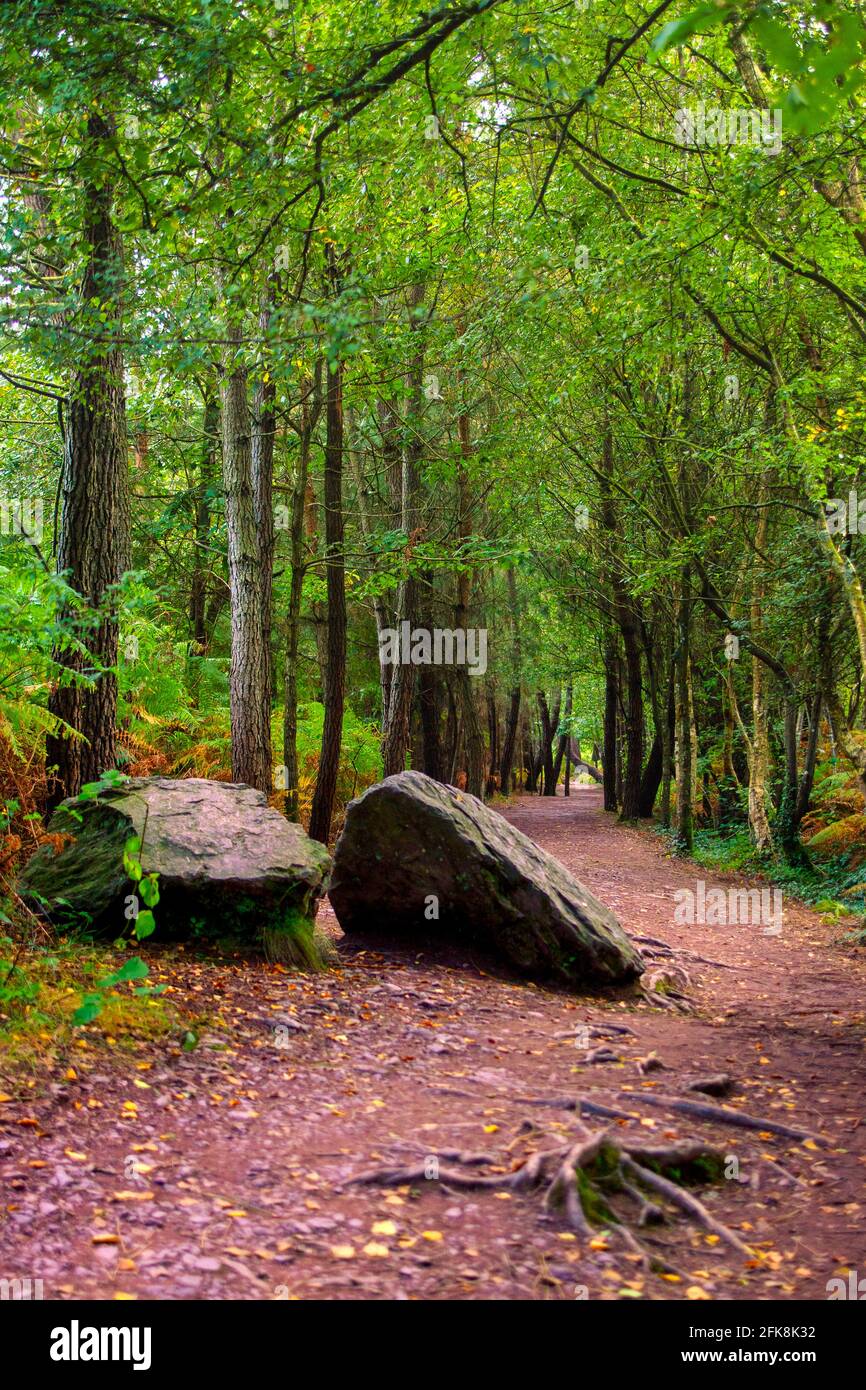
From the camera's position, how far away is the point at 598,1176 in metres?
4.45

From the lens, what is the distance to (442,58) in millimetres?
6367

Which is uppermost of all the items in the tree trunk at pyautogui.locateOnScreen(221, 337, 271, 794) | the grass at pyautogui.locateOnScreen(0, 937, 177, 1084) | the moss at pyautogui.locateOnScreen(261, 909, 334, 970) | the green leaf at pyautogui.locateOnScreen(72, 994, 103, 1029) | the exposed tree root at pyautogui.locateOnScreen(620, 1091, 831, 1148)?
the tree trunk at pyautogui.locateOnScreen(221, 337, 271, 794)

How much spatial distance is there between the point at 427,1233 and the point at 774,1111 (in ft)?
9.10

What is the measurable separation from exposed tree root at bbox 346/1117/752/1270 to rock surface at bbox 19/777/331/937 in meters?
Answer: 3.38

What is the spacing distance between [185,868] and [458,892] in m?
2.67

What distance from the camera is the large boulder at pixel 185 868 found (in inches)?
279

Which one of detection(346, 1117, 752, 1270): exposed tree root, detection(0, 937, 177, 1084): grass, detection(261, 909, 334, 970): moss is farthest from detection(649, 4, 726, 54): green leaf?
detection(261, 909, 334, 970): moss

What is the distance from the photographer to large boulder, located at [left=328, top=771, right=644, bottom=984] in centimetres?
887

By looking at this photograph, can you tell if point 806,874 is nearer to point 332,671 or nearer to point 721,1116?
point 332,671

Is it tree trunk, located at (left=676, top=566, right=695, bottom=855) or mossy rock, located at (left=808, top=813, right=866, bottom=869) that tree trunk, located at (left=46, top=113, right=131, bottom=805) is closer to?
mossy rock, located at (left=808, top=813, right=866, bottom=869)

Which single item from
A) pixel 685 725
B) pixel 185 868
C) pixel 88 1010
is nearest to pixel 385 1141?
pixel 88 1010

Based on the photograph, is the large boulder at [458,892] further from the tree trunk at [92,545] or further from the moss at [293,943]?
the tree trunk at [92,545]

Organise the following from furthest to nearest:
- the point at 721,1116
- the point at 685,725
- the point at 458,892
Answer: the point at 685,725
the point at 458,892
the point at 721,1116
